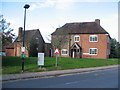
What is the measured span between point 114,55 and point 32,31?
25.6m

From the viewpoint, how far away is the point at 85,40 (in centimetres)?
4500

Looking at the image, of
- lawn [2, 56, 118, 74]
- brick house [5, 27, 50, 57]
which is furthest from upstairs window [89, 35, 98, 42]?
lawn [2, 56, 118, 74]

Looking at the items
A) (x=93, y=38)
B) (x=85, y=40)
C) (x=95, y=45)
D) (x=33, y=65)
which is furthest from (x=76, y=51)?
(x=33, y=65)

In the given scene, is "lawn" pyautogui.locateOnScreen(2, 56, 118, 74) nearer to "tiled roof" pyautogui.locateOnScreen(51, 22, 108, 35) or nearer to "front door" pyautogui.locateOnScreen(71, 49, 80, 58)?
"tiled roof" pyautogui.locateOnScreen(51, 22, 108, 35)

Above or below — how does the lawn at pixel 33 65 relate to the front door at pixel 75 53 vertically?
below

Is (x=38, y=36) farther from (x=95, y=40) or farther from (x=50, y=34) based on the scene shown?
(x=95, y=40)

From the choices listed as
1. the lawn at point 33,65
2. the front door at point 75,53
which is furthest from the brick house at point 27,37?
the lawn at point 33,65

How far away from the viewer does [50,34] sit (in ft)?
157

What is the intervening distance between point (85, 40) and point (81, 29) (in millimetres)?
3275

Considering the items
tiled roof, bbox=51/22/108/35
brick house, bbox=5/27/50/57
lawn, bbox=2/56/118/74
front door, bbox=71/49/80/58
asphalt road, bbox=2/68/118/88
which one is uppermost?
tiled roof, bbox=51/22/108/35

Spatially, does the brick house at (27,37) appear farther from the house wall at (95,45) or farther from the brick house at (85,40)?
the house wall at (95,45)

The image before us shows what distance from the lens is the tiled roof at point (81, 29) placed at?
43.9m

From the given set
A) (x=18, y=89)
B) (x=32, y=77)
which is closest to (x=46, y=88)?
(x=18, y=89)

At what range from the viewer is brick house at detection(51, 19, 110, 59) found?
42.9m
